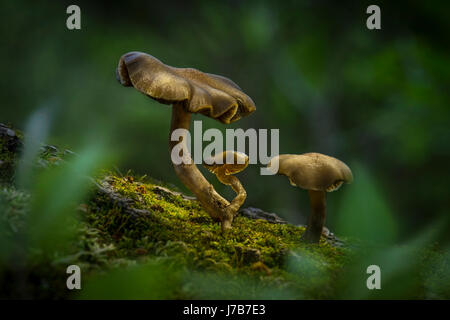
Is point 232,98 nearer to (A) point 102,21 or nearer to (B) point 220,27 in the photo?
(A) point 102,21

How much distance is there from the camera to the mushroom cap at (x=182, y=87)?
68.7 inches

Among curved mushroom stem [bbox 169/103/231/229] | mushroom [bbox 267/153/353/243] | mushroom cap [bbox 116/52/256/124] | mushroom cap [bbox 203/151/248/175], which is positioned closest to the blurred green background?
curved mushroom stem [bbox 169/103/231/229]

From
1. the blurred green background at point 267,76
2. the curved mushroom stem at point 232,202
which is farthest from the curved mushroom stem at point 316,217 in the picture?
the blurred green background at point 267,76

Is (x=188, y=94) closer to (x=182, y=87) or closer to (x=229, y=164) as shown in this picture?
(x=182, y=87)

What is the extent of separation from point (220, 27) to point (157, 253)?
16.3 ft

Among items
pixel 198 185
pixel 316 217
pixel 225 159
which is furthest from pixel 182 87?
pixel 316 217

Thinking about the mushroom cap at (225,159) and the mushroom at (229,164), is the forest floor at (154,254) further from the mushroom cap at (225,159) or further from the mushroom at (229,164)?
the mushroom cap at (225,159)

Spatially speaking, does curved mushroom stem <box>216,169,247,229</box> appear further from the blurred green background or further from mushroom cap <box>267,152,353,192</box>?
the blurred green background

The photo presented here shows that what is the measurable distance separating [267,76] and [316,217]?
449 centimetres

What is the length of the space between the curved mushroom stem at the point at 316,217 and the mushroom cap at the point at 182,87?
75 centimetres

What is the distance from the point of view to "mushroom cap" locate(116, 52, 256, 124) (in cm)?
175

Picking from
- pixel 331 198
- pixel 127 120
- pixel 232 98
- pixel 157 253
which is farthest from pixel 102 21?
pixel 331 198

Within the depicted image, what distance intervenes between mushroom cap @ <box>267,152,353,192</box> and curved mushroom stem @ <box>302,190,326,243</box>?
0.17 m

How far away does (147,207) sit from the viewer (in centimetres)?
213
